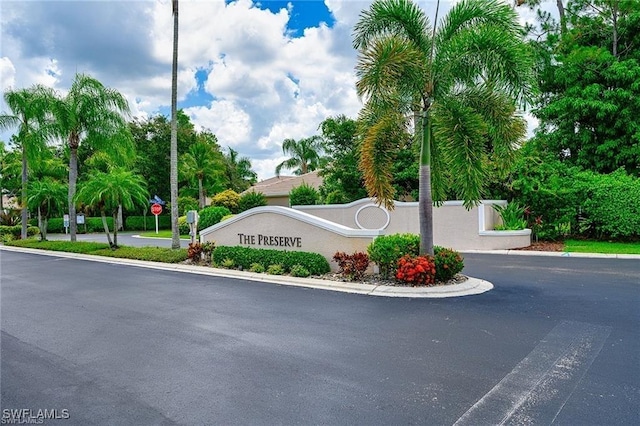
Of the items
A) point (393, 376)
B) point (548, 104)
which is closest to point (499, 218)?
point (548, 104)

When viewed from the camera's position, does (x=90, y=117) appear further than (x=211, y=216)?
No

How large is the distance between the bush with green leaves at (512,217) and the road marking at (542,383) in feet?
36.8

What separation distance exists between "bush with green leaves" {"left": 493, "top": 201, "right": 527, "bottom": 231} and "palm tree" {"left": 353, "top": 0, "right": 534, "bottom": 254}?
7490 mm

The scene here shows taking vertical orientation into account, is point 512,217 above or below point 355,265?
above

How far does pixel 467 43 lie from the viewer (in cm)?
925

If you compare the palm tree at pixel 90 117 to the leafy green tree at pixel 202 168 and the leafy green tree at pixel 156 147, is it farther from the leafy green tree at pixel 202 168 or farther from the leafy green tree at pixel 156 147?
the leafy green tree at pixel 156 147

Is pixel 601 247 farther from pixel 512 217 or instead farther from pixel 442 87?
pixel 442 87

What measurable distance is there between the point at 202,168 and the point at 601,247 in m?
29.4

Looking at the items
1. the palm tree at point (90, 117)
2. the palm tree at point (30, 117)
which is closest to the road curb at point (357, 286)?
the palm tree at point (90, 117)

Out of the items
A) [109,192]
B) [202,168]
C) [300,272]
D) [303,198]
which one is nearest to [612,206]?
[300,272]

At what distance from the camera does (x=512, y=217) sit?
661 inches

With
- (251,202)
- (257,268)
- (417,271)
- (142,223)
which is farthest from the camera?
(142,223)

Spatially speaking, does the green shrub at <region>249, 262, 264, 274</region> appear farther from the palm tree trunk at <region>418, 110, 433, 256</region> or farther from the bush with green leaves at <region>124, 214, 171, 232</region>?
the bush with green leaves at <region>124, 214, 171, 232</region>

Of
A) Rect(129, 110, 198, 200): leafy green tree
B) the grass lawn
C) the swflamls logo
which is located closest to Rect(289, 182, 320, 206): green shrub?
the grass lawn
